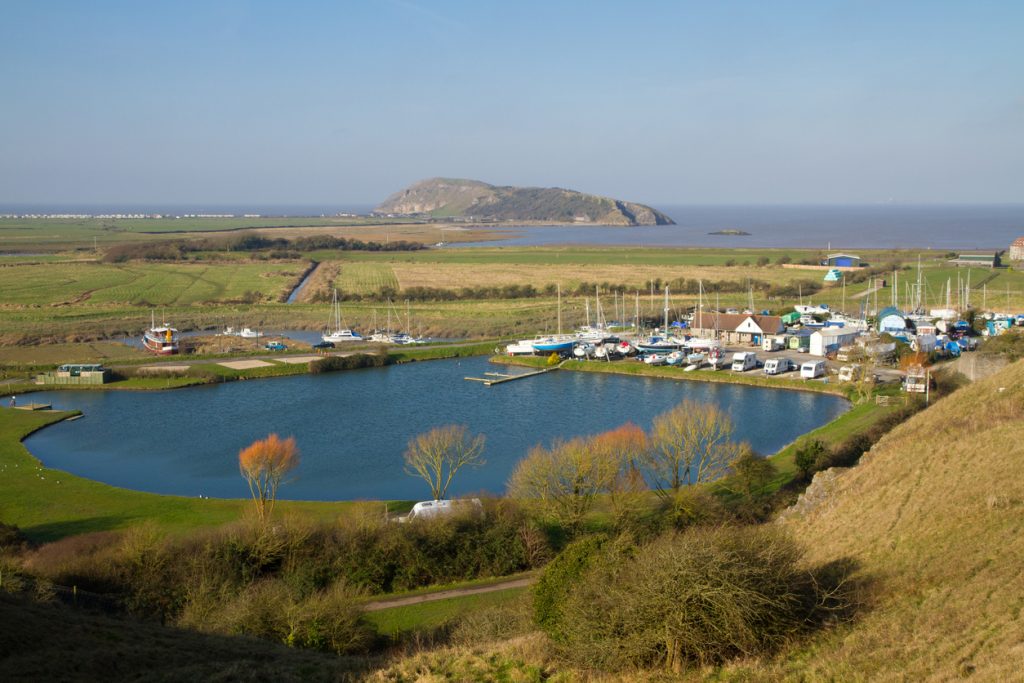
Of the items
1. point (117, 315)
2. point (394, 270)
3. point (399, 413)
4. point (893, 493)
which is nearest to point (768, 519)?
point (893, 493)

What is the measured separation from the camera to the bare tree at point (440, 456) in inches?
751

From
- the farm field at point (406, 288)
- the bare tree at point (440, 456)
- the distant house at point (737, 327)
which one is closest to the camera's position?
the bare tree at point (440, 456)

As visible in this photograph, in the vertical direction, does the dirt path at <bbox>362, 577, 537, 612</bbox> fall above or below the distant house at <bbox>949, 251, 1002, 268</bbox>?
below

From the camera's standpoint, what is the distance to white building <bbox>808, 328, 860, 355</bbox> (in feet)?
114

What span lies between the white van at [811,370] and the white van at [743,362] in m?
2.19

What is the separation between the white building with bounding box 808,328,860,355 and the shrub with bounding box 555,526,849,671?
90.7ft

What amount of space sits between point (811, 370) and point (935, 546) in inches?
868

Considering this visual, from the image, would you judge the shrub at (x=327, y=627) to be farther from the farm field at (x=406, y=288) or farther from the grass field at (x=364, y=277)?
the grass field at (x=364, y=277)

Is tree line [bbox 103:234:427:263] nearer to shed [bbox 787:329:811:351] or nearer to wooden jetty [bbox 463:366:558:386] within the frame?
wooden jetty [bbox 463:366:558:386]

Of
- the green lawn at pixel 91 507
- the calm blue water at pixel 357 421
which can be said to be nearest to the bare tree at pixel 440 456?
the calm blue water at pixel 357 421

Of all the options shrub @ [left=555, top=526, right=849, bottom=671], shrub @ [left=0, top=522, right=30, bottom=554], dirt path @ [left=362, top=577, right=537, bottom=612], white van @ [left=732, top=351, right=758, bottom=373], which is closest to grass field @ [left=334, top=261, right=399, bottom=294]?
white van @ [left=732, top=351, right=758, bottom=373]

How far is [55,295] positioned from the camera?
2093 inches

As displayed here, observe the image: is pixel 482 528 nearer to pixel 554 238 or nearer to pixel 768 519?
pixel 768 519

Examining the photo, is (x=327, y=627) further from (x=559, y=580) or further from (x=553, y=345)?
(x=553, y=345)
